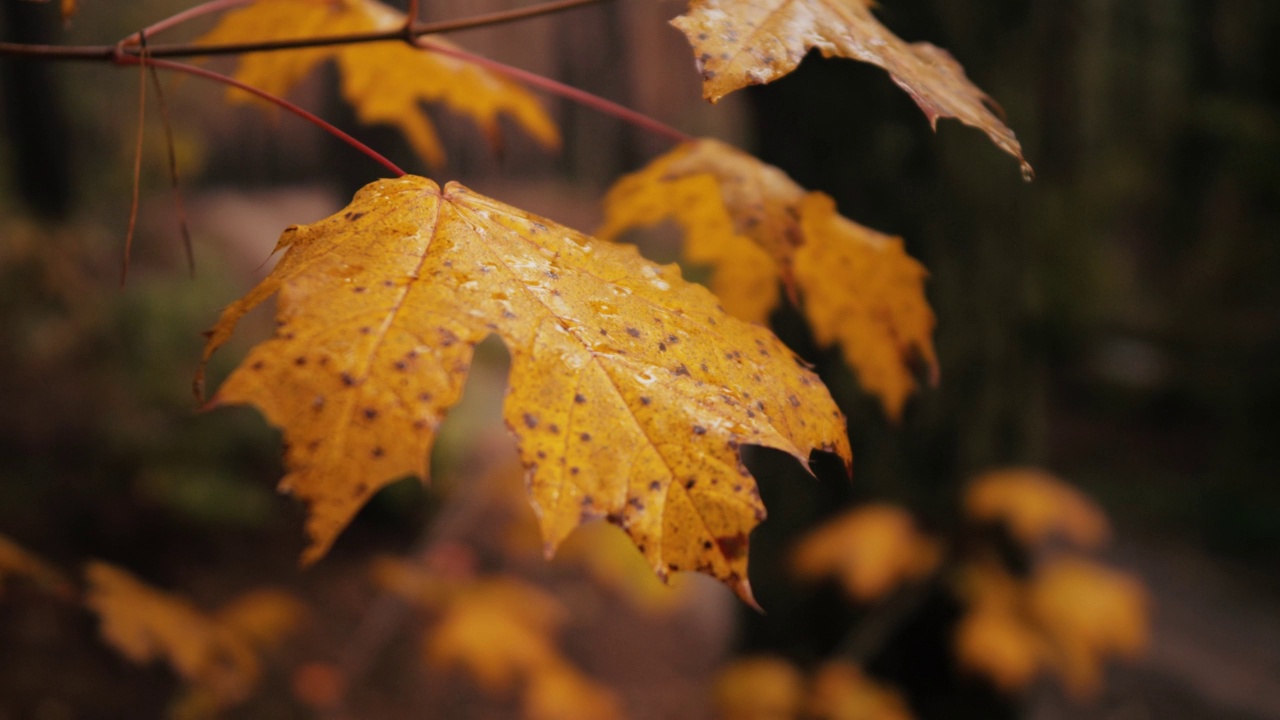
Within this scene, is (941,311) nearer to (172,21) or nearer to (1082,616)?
(1082,616)

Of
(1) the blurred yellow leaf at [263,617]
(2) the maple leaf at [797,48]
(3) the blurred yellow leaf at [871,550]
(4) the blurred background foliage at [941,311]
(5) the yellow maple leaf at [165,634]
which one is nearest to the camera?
(2) the maple leaf at [797,48]

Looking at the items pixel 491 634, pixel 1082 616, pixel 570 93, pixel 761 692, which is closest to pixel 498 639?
pixel 491 634

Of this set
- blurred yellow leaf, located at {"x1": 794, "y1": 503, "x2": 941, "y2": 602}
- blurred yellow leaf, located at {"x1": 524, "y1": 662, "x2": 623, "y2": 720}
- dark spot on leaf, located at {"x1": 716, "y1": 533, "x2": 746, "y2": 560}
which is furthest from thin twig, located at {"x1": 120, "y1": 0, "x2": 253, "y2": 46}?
blurred yellow leaf, located at {"x1": 524, "y1": 662, "x2": 623, "y2": 720}

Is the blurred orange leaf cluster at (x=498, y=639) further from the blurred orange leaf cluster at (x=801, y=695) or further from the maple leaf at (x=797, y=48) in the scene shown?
the maple leaf at (x=797, y=48)

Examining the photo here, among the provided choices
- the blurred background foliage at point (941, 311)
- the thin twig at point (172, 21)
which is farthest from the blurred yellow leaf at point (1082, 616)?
the thin twig at point (172, 21)

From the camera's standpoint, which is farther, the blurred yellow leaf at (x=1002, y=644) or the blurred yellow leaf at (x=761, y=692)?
the blurred yellow leaf at (x=761, y=692)

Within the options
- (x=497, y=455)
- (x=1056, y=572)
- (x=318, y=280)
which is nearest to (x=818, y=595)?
(x=1056, y=572)

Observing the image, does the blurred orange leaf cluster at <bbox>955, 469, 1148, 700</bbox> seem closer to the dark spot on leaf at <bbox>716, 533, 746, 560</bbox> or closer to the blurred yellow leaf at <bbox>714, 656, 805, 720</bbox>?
the blurred yellow leaf at <bbox>714, 656, 805, 720</bbox>
